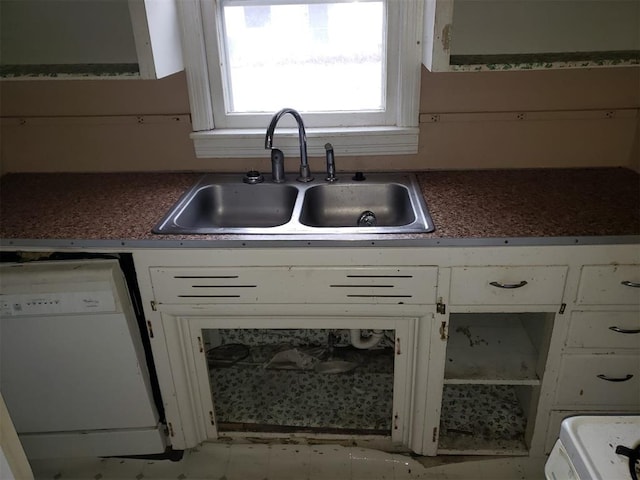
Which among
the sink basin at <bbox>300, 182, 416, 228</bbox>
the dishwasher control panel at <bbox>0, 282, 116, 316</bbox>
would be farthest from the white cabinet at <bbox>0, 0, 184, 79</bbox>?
the dishwasher control panel at <bbox>0, 282, 116, 316</bbox>

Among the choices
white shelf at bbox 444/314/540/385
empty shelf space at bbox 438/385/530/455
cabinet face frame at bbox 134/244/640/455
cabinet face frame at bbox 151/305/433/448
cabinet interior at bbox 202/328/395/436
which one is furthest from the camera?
cabinet interior at bbox 202/328/395/436

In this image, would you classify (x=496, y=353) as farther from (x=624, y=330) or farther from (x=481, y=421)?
(x=624, y=330)

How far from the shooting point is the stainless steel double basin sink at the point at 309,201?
1828mm

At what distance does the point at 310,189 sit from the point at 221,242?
0.49 metres

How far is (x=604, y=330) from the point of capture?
1.52 m

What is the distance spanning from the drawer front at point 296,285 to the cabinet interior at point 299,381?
0.49 meters

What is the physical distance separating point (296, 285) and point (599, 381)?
3.29ft

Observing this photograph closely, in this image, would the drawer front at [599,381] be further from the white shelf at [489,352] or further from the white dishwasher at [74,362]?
the white dishwasher at [74,362]

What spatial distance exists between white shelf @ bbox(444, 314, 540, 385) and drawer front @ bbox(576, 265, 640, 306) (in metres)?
0.35

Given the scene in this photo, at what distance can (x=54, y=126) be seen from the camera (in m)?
1.99

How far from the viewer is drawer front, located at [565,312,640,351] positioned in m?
1.50

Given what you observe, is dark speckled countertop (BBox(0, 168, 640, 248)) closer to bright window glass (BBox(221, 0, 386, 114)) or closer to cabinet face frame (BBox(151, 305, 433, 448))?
cabinet face frame (BBox(151, 305, 433, 448))

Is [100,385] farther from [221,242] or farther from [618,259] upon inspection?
[618,259]

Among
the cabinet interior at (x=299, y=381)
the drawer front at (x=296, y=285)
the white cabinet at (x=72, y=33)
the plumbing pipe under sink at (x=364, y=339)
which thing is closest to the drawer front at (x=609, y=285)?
the drawer front at (x=296, y=285)
